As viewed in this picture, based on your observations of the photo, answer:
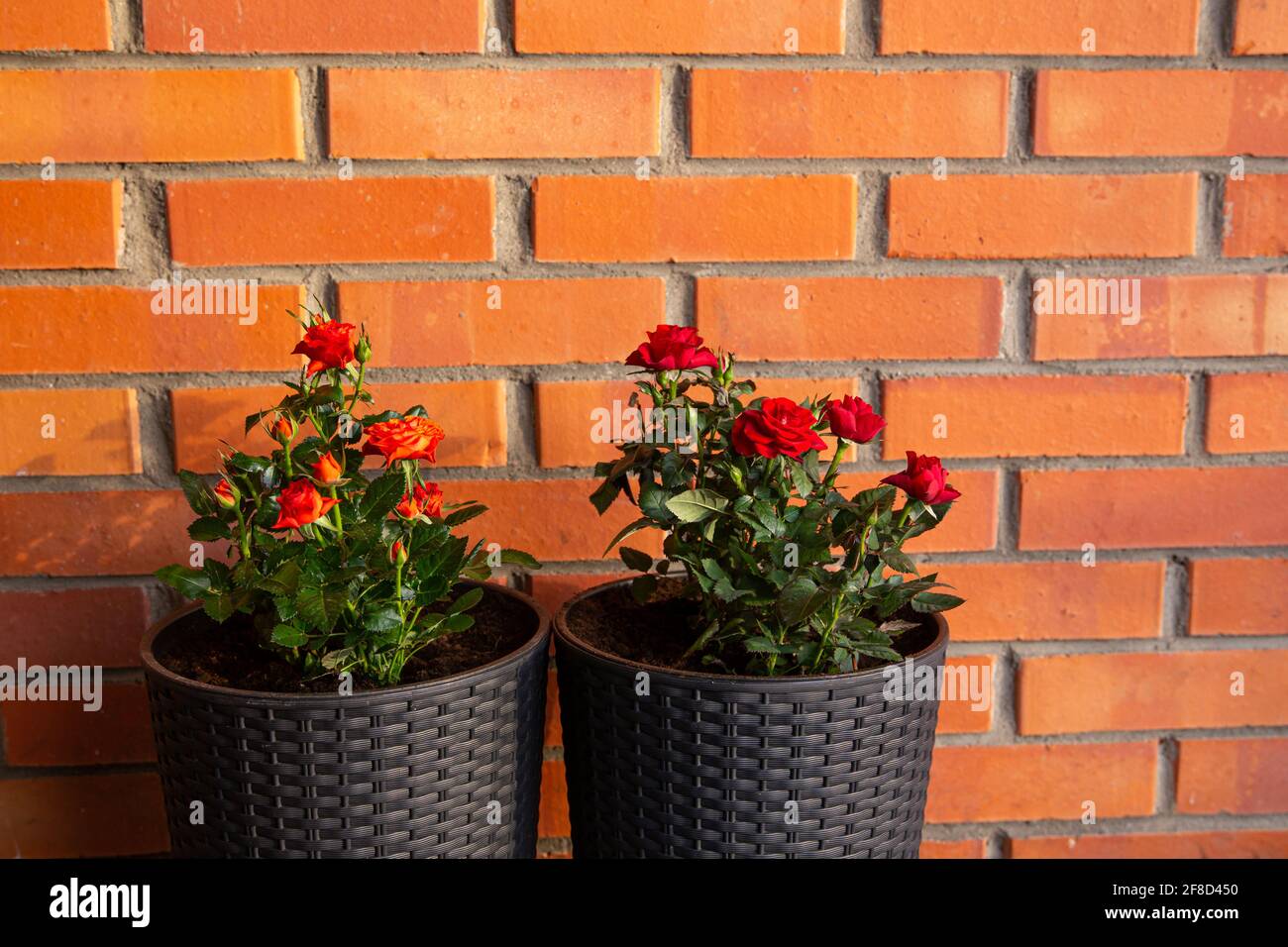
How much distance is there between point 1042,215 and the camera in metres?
1.14

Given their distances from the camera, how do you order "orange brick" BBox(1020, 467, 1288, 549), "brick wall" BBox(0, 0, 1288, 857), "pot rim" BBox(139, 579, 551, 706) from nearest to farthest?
1. "pot rim" BBox(139, 579, 551, 706)
2. "brick wall" BBox(0, 0, 1288, 857)
3. "orange brick" BBox(1020, 467, 1288, 549)

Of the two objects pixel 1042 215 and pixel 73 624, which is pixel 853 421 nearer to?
pixel 1042 215

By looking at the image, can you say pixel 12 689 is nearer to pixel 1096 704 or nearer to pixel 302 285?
pixel 302 285

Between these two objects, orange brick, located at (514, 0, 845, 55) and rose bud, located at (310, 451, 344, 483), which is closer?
rose bud, located at (310, 451, 344, 483)

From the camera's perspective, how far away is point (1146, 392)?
1166 mm

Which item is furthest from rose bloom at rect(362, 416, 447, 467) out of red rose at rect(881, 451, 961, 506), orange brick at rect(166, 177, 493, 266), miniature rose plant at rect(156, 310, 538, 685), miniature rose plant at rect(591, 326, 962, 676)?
red rose at rect(881, 451, 961, 506)

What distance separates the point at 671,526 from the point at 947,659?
41 centimetres

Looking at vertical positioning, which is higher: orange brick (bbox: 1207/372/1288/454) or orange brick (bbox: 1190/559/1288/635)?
orange brick (bbox: 1207/372/1288/454)

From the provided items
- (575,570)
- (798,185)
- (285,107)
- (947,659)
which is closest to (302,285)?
(285,107)

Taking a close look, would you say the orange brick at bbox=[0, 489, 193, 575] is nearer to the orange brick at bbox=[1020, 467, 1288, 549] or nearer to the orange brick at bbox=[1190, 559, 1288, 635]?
the orange brick at bbox=[1020, 467, 1288, 549]

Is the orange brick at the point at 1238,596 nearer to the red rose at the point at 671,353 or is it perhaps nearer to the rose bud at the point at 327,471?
the red rose at the point at 671,353

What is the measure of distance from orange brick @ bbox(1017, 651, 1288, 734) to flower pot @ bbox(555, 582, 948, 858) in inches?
12.3

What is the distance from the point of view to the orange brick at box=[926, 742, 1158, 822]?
122 cm

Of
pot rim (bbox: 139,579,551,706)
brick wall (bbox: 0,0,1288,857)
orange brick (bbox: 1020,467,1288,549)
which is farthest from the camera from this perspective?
orange brick (bbox: 1020,467,1288,549)
